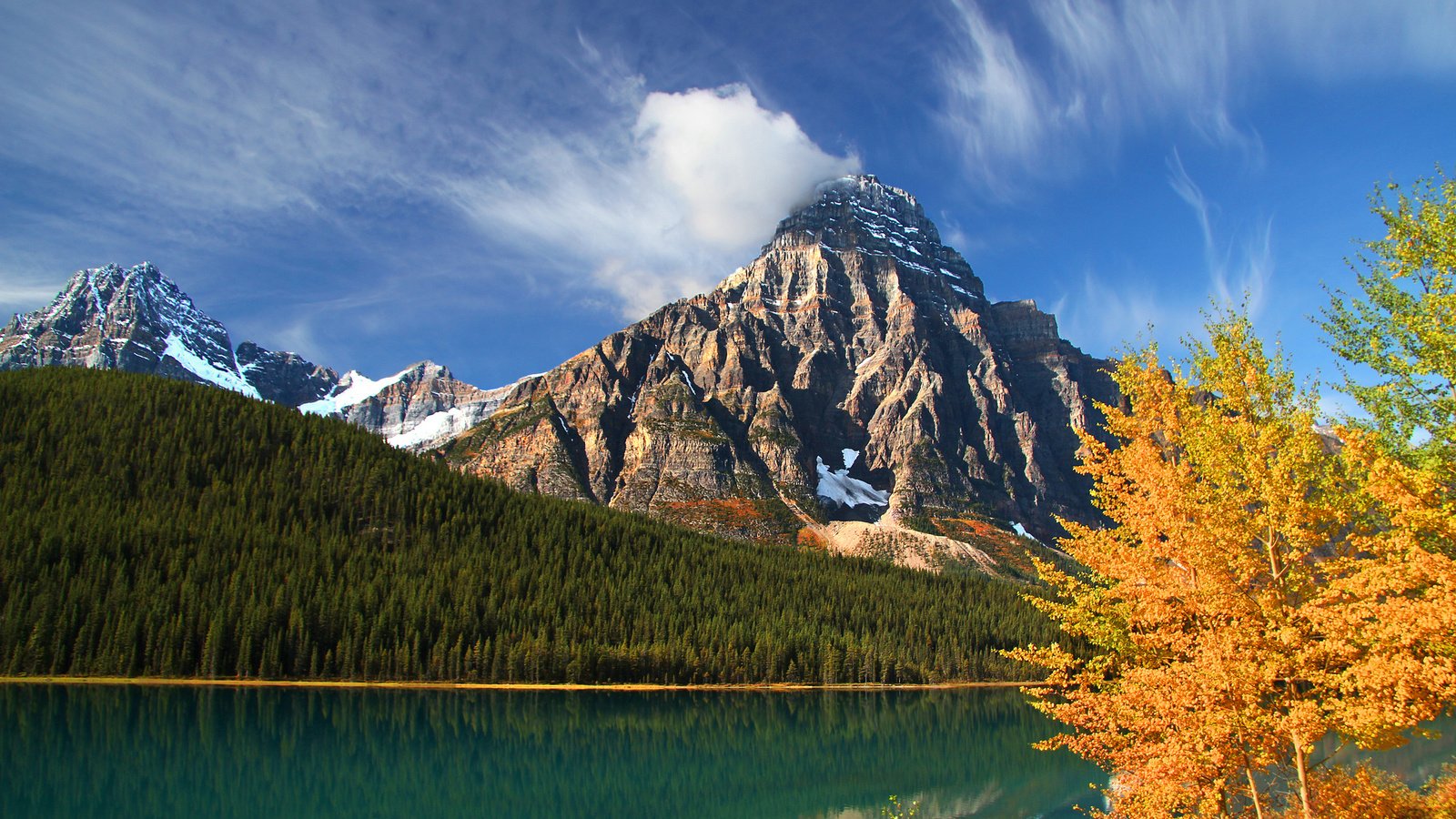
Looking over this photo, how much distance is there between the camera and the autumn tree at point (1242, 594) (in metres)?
13.7

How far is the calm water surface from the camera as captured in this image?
50125 mm

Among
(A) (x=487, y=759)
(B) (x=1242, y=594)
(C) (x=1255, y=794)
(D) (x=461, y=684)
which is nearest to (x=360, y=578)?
(D) (x=461, y=684)

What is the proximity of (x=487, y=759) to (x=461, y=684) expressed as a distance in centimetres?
5725

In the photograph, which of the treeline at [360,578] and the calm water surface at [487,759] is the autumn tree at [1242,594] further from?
the treeline at [360,578]

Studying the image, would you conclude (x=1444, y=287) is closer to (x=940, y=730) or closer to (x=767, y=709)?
(x=940, y=730)

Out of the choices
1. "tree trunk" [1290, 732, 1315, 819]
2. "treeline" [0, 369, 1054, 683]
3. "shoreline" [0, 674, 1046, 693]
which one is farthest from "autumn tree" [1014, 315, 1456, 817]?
"treeline" [0, 369, 1054, 683]

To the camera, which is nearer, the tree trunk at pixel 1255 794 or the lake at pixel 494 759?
the tree trunk at pixel 1255 794

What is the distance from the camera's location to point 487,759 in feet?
213

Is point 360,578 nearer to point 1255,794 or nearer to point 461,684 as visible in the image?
point 461,684

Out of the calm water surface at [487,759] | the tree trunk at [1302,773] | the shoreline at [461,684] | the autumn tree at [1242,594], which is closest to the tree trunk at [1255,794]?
the autumn tree at [1242,594]

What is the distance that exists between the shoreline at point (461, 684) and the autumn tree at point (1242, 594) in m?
76.9

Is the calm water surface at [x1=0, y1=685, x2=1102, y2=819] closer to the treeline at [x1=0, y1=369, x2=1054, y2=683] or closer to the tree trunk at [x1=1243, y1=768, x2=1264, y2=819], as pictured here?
the treeline at [x1=0, y1=369, x2=1054, y2=683]

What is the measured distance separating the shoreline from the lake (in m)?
4.94

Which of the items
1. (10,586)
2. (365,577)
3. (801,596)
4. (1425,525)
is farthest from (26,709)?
(801,596)
